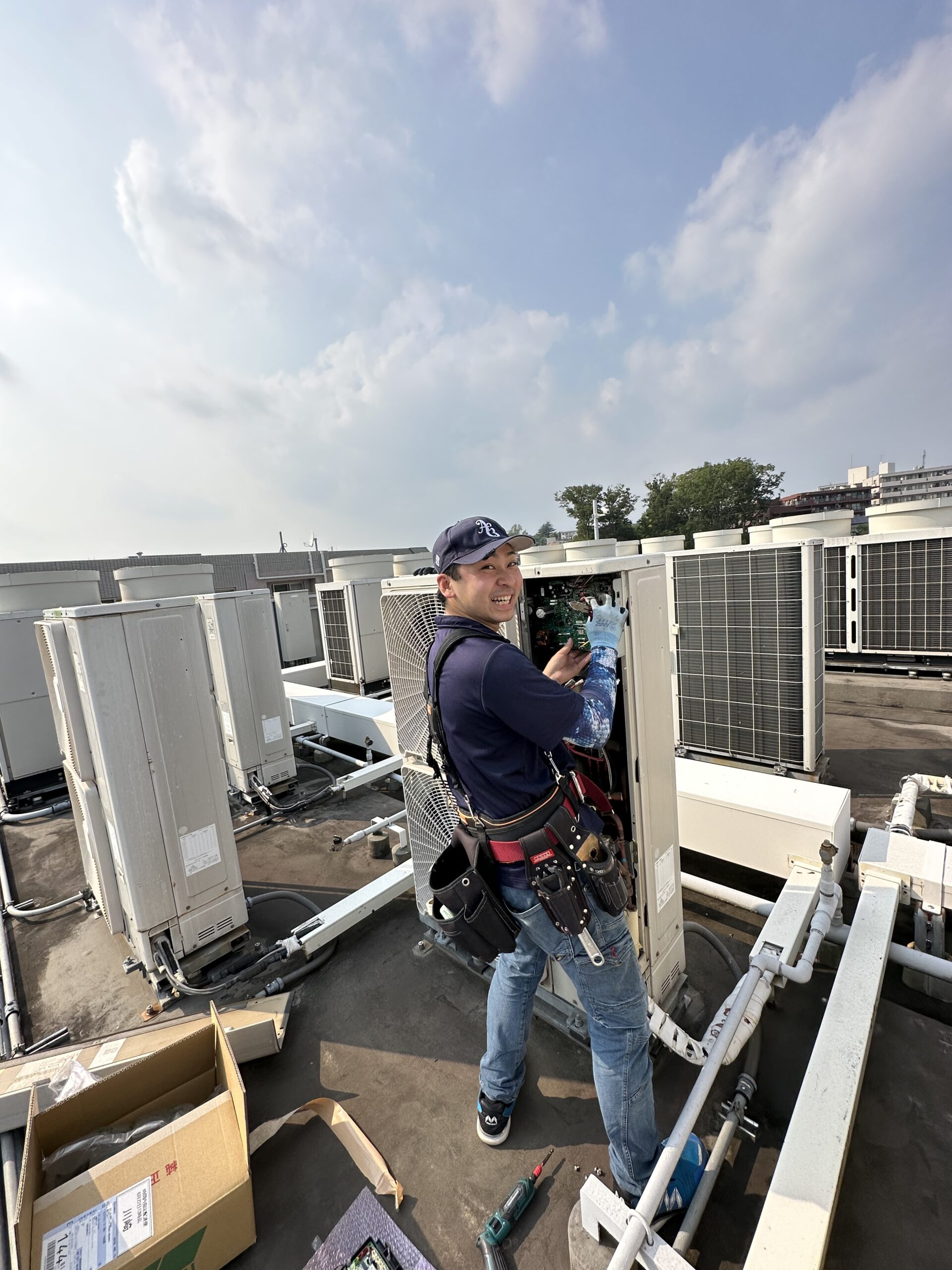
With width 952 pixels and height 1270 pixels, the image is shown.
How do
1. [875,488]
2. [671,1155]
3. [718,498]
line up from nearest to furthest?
[671,1155] < [718,498] < [875,488]

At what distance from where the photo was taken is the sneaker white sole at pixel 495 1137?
1974 mm

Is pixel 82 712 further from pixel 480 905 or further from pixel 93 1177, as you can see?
pixel 480 905

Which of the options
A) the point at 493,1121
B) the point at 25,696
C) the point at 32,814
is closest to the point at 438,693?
the point at 493,1121

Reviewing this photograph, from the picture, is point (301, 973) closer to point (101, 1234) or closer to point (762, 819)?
point (101, 1234)

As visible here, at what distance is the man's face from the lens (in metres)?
1.59

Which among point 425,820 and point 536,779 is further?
point 425,820

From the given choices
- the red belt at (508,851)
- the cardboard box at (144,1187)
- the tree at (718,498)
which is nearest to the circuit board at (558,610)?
the red belt at (508,851)

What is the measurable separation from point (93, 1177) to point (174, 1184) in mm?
262

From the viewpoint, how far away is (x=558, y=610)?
218cm

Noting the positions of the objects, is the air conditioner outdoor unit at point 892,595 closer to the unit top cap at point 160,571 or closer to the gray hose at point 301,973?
the gray hose at point 301,973

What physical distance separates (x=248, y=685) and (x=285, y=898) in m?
2.16

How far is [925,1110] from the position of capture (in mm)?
1977

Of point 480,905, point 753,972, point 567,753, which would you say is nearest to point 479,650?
point 567,753

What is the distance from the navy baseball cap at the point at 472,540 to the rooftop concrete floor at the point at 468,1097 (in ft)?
7.10
